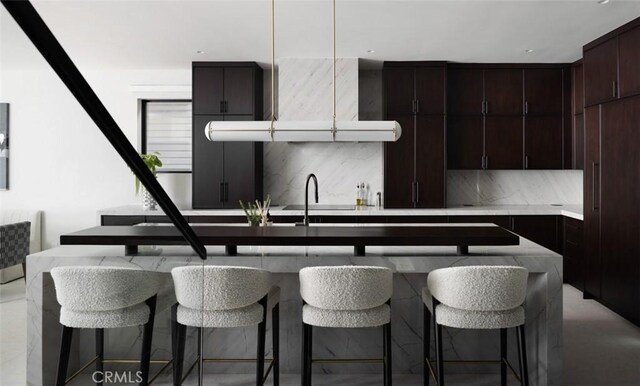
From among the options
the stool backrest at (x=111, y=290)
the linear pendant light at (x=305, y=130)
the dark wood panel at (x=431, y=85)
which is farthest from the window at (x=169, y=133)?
the stool backrest at (x=111, y=290)

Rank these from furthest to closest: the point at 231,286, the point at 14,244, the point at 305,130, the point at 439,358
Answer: the point at 305,130, the point at 439,358, the point at 231,286, the point at 14,244

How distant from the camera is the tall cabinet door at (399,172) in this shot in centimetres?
547

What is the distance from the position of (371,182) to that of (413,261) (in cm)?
322

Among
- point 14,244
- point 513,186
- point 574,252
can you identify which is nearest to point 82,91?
point 14,244

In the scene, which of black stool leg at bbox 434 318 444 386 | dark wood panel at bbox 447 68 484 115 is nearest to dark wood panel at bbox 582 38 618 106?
dark wood panel at bbox 447 68 484 115

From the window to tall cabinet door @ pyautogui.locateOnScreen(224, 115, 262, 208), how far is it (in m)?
0.70

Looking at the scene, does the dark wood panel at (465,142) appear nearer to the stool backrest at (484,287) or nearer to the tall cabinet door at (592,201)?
the tall cabinet door at (592,201)

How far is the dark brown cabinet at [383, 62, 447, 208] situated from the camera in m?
5.43

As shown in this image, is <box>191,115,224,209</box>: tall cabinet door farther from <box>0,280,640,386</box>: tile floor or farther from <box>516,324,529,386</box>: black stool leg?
<box>516,324,529,386</box>: black stool leg

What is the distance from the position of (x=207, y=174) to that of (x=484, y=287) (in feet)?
12.4

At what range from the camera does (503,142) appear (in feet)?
18.4

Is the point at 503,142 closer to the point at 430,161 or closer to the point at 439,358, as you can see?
the point at 430,161

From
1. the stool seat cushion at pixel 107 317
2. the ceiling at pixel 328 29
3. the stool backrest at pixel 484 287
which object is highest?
the ceiling at pixel 328 29

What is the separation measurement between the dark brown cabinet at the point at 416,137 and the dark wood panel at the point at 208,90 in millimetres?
1794
